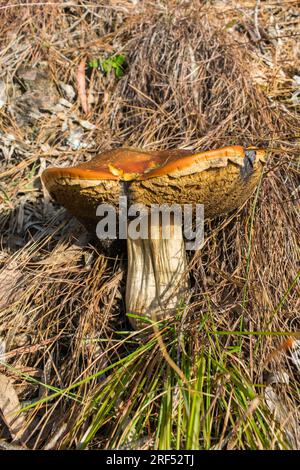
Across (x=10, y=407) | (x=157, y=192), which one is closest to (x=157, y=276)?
(x=157, y=192)

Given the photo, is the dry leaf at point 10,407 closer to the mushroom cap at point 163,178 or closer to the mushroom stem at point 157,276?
the mushroom stem at point 157,276

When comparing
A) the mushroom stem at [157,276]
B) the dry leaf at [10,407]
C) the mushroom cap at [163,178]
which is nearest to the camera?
the mushroom cap at [163,178]

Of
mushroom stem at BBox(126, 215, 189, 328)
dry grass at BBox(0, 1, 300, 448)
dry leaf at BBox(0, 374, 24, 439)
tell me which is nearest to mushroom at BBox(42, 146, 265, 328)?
mushroom stem at BBox(126, 215, 189, 328)

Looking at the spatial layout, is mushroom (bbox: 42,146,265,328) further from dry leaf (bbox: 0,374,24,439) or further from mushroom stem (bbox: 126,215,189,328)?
dry leaf (bbox: 0,374,24,439)

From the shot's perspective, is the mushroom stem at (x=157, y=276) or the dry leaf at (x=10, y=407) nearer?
the dry leaf at (x=10, y=407)

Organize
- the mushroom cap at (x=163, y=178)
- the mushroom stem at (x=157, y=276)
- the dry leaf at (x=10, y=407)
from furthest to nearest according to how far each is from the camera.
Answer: the mushroom stem at (x=157, y=276)
the dry leaf at (x=10, y=407)
the mushroom cap at (x=163, y=178)

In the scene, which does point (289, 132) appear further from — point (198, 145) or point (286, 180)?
point (198, 145)

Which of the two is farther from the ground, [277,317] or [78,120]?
[78,120]

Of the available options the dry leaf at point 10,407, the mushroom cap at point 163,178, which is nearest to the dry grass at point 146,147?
the dry leaf at point 10,407
